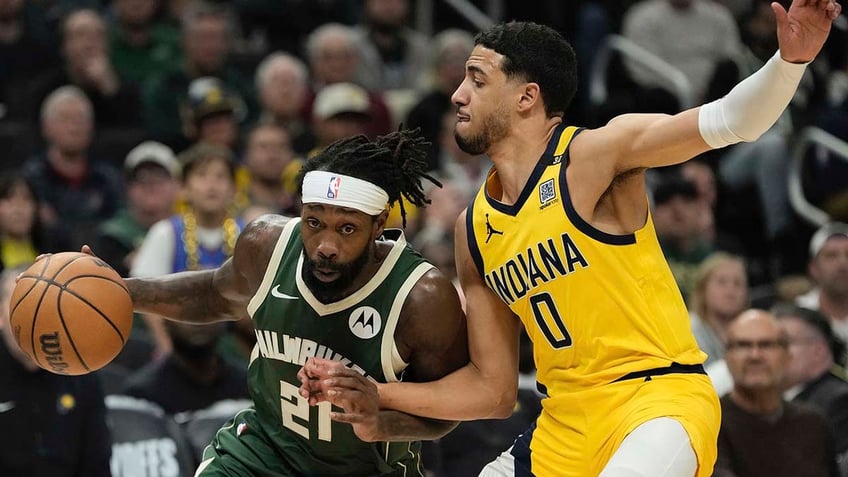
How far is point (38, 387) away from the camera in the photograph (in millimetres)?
7121

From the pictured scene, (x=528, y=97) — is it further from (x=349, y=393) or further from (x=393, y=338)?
(x=349, y=393)

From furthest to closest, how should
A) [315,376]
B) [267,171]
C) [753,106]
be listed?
[267,171], [315,376], [753,106]

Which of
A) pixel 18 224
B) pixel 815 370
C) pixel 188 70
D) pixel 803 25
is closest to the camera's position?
pixel 803 25

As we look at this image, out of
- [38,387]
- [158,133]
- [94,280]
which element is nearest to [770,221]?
[158,133]

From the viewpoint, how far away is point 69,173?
9820 millimetres

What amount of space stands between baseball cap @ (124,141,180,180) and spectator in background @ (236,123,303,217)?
49 centimetres

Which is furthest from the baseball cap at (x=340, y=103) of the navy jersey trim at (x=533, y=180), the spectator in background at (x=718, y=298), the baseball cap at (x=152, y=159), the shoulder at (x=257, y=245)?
the navy jersey trim at (x=533, y=180)

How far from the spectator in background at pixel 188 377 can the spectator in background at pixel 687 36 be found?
5.56 metres

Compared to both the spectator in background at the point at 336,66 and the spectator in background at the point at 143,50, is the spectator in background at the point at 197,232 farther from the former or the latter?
the spectator in background at the point at 143,50

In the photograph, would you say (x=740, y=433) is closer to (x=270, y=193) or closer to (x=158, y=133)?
(x=270, y=193)

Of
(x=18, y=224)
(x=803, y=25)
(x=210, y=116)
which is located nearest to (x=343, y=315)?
(x=803, y=25)

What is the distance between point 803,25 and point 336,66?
7039mm

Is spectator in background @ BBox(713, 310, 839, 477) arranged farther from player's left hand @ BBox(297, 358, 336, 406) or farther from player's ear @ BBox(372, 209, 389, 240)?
player's left hand @ BBox(297, 358, 336, 406)

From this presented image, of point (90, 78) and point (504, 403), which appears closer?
point (504, 403)
